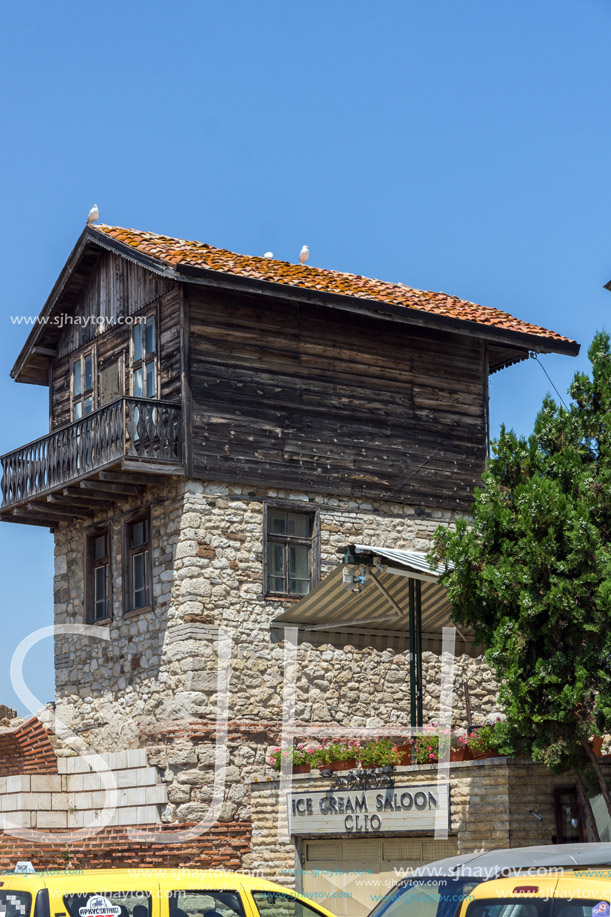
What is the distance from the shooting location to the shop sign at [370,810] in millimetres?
14891

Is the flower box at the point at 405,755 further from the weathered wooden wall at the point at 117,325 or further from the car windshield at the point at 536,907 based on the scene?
the car windshield at the point at 536,907

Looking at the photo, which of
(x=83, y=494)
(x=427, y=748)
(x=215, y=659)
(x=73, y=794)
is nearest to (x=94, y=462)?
(x=83, y=494)

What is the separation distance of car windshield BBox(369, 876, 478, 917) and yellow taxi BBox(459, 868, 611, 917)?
0.11 meters

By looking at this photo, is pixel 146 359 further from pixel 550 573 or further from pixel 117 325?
pixel 550 573

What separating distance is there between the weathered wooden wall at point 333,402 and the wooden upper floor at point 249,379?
0.02 metres

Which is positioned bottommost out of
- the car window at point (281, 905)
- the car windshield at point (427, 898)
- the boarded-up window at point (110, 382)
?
the car window at point (281, 905)

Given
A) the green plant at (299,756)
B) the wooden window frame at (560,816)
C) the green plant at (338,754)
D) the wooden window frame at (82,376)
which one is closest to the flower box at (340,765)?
the green plant at (338,754)

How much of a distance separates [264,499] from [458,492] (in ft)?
13.2

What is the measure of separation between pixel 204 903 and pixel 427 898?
214cm

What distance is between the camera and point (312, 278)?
2194 centimetres

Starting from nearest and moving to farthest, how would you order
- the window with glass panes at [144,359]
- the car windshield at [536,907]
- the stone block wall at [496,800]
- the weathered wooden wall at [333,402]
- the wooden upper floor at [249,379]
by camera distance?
the car windshield at [536,907], the stone block wall at [496,800], the wooden upper floor at [249,379], the weathered wooden wall at [333,402], the window with glass panes at [144,359]

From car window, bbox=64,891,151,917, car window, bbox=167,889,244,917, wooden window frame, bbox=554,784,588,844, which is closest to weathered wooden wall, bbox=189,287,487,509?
wooden window frame, bbox=554,784,588,844

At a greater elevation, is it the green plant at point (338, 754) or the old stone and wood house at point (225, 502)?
the old stone and wood house at point (225, 502)

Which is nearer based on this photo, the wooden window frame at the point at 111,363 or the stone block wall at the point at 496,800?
the stone block wall at the point at 496,800
